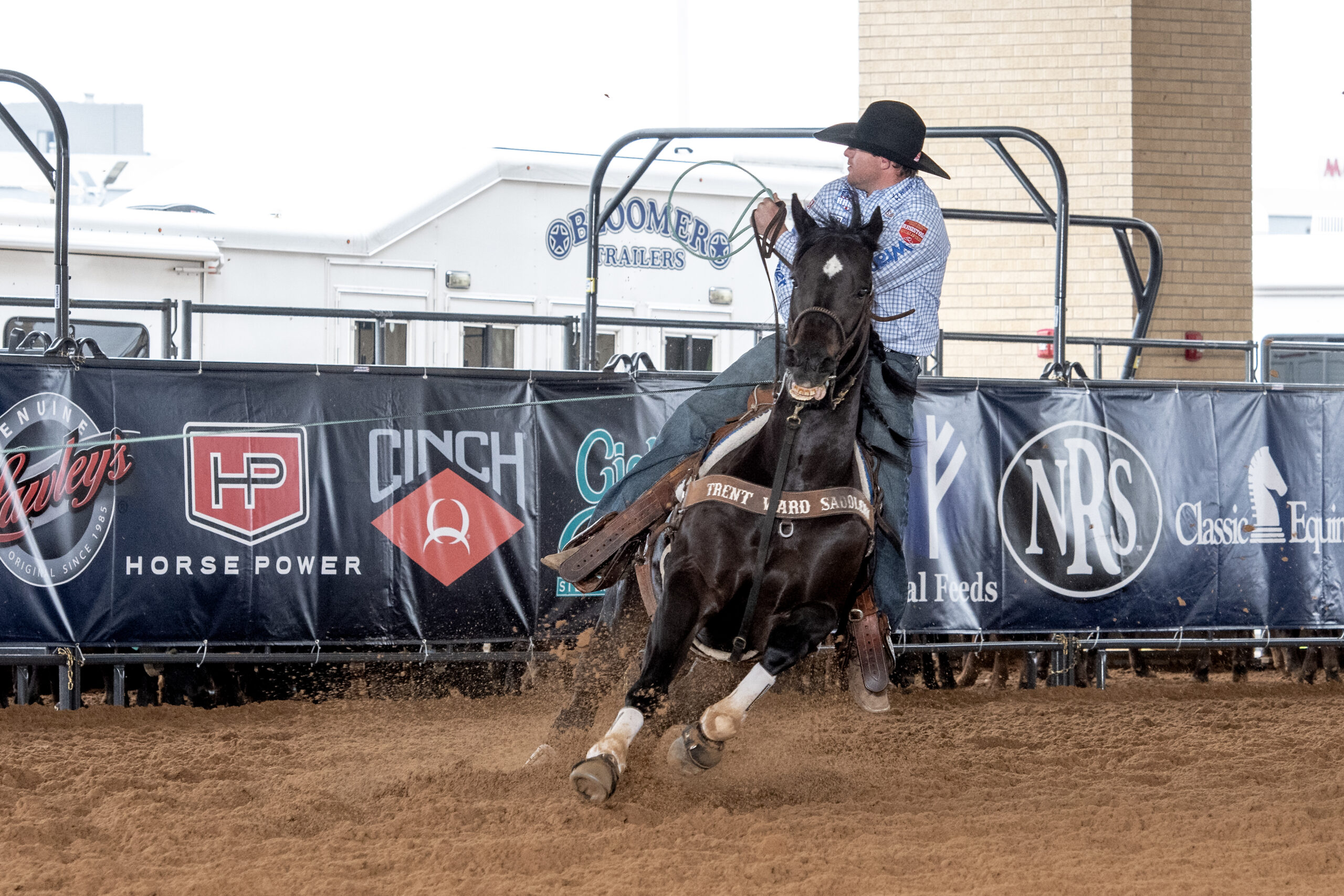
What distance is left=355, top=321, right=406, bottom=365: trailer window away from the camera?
1101 cm

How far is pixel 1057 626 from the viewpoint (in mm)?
8047

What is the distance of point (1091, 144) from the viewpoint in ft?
41.7

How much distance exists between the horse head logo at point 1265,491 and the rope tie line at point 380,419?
12.1ft

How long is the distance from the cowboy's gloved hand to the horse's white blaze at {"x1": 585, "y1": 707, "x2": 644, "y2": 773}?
6.76ft

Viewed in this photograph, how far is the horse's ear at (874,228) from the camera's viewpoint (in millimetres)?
4871

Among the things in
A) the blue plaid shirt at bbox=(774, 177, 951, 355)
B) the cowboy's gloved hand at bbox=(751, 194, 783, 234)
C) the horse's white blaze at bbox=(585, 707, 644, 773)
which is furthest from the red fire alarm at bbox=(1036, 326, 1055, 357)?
the horse's white blaze at bbox=(585, 707, 644, 773)

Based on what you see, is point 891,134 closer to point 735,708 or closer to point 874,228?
point 874,228

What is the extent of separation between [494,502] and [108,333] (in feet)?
15.3

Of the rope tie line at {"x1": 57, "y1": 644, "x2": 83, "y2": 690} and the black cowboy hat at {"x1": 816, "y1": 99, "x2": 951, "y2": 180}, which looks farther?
the rope tie line at {"x1": 57, "y1": 644, "x2": 83, "y2": 690}

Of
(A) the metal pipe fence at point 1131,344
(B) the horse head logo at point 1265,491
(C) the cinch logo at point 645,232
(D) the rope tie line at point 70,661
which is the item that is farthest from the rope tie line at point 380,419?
(C) the cinch logo at point 645,232

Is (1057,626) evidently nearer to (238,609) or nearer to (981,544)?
(981,544)

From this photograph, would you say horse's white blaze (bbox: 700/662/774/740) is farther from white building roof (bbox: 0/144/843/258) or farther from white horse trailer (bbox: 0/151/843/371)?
white building roof (bbox: 0/144/843/258)

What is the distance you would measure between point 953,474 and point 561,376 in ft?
7.99

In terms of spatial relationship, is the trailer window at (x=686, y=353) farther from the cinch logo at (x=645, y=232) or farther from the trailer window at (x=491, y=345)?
the trailer window at (x=491, y=345)
